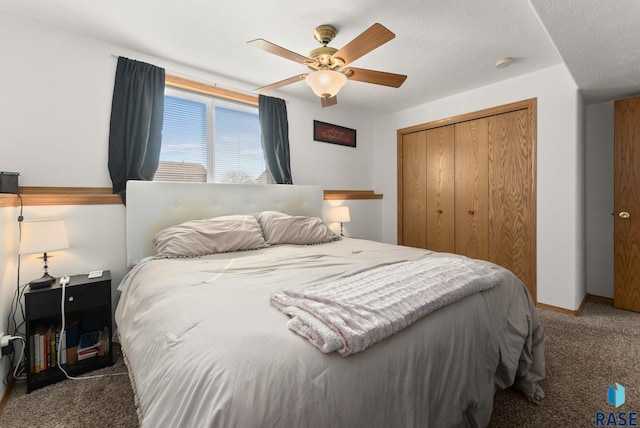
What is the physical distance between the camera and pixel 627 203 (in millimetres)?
2912

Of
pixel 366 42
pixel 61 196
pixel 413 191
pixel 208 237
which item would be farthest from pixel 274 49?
pixel 413 191

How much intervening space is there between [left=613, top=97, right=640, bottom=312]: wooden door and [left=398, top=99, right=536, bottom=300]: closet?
32.3 inches

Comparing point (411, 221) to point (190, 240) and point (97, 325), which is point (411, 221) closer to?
point (190, 240)

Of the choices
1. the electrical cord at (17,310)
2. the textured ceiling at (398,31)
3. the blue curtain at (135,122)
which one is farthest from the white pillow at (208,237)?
the textured ceiling at (398,31)

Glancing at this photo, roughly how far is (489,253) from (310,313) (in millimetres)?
3116

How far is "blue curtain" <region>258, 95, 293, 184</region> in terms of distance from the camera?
332 centimetres

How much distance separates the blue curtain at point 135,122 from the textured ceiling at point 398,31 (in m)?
0.23

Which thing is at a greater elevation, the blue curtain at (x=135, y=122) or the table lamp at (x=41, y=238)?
the blue curtain at (x=135, y=122)

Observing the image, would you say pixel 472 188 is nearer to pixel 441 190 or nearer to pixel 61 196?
pixel 441 190

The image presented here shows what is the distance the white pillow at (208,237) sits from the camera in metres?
2.19

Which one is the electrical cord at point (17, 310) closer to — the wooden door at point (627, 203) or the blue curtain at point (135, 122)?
the blue curtain at point (135, 122)

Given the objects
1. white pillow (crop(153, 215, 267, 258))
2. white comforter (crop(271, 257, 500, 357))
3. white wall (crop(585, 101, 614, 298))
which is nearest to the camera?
white comforter (crop(271, 257, 500, 357))

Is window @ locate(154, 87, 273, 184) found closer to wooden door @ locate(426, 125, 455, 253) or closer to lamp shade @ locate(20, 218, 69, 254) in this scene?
lamp shade @ locate(20, 218, 69, 254)

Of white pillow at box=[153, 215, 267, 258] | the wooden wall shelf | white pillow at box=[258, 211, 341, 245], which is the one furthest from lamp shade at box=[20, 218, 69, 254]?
Answer: white pillow at box=[258, 211, 341, 245]
